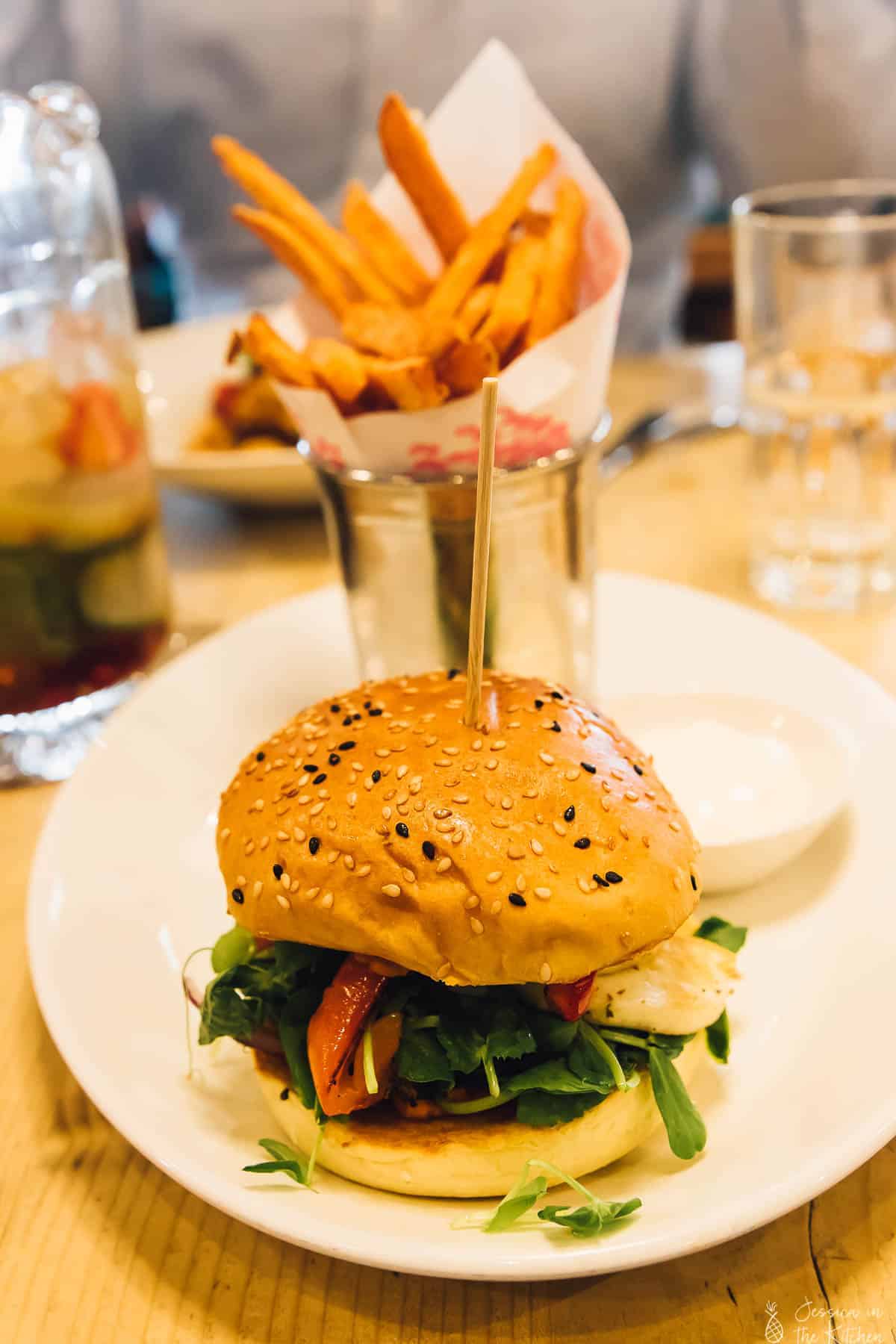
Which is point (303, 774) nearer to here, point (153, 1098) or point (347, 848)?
point (347, 848)

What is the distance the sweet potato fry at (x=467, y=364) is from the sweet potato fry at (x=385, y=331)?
0.06 metres

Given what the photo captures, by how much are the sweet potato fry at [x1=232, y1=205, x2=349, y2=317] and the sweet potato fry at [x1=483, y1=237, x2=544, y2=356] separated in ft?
0.88

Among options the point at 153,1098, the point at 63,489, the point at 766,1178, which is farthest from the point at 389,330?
the point at 766,1178

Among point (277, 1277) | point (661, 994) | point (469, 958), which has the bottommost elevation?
point (277, 1277)

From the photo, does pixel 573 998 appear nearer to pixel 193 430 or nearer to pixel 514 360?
pixel 514 360

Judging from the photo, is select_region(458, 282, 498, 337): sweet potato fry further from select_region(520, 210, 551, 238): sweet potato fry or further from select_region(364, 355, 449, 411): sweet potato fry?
select_region(520, 210, 551, 238): sweet potato fry

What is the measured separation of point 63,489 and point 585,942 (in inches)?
50.8

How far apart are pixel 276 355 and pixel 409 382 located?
0.22 meters

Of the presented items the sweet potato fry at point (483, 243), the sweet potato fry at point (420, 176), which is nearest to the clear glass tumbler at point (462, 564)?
the sweet potato fry at point (483, 243)

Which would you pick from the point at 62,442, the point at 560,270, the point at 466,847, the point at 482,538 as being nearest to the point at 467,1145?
the point at 466,847

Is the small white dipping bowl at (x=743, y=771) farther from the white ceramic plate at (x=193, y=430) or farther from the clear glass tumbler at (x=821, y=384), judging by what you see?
the white ceramic plate at (x=193, y=430)

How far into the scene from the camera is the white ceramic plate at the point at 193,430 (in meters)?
2.67

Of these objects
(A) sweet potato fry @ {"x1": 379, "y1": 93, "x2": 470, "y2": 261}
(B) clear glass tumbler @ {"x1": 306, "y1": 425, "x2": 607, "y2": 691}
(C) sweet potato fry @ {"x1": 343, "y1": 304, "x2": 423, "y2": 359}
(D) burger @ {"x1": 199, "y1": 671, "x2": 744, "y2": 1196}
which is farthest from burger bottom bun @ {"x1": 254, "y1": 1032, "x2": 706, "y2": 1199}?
(A) sweet potato fry @ {"x1": 379, "y1": 93, "x2": 470, "y2": 261}

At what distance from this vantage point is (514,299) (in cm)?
171
